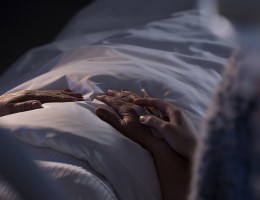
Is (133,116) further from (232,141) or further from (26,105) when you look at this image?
(232,141)

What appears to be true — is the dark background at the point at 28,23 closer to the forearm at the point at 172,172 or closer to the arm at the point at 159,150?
the arm at the point at 159,150

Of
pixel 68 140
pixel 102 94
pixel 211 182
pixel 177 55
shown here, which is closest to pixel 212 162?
pixel 211 182

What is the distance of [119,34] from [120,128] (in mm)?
601

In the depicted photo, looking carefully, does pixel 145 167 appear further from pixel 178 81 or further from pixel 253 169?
pixel 253 169

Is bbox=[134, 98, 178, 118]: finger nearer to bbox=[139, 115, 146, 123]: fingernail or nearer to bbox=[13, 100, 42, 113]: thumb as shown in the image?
bbox=[139, 115, 146, 123]: fingernail

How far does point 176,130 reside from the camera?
0.86 metres

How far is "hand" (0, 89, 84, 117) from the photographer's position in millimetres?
916

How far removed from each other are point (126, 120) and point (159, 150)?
0.09m

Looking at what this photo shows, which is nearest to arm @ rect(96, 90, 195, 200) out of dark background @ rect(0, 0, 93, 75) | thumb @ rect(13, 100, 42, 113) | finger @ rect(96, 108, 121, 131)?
finger @ rect(96, 108, 121, 131)

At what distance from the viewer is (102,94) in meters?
1.01

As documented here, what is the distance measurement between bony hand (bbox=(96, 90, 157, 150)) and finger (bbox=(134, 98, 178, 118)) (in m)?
0.02

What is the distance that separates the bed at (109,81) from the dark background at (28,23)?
0.24m

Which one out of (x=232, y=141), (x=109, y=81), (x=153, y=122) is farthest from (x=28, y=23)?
(x=232, y=141)

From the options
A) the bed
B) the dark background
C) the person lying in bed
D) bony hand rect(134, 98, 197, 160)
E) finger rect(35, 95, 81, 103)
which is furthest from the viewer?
the dark background
